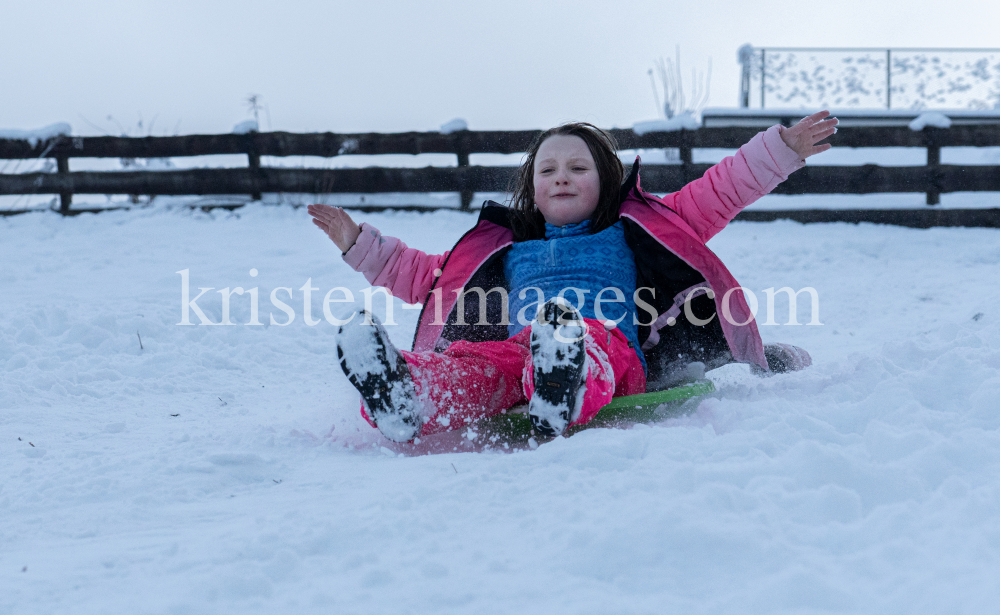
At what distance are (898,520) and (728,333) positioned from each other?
123 centimetres

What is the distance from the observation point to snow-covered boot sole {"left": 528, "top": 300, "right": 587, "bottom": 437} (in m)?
1.62

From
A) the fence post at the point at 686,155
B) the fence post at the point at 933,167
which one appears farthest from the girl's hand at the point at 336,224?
the fence post at the point at 933,167

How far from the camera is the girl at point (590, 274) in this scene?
2023 mm

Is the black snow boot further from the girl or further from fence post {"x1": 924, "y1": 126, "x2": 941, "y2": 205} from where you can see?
fence post {"x1": 924, "y1": 126, "x2": 941, "y2": 205}

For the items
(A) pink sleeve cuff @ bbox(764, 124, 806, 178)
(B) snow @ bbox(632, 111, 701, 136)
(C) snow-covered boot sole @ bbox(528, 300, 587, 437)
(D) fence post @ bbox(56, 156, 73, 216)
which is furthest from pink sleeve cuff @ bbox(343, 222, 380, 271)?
(D) fence post @ bbox(56, 156, 73, 216)

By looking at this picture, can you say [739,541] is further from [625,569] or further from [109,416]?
[109,416]

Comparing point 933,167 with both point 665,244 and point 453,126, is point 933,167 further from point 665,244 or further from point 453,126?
point 665,244

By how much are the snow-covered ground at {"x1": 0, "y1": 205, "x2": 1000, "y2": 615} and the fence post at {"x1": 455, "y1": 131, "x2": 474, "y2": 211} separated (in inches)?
176

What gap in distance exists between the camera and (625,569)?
3.56 feet

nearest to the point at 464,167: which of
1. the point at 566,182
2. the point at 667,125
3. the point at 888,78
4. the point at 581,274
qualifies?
the point at 667,125

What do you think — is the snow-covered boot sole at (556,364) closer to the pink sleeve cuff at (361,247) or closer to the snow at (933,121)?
the pink sleeve cuff at (361,247)

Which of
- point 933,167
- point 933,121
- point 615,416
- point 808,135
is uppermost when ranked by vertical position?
point 933,121

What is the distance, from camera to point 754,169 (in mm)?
2322

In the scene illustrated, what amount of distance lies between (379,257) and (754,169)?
131 cm
